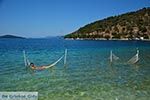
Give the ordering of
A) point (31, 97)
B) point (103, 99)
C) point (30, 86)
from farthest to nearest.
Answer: point (30, 86) < point (103, 99) < point (31, 97)

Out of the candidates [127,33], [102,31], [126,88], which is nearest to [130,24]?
[127,33]

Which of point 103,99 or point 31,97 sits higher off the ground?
point 31,97

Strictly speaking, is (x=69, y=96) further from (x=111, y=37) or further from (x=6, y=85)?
(x=111, y=37)

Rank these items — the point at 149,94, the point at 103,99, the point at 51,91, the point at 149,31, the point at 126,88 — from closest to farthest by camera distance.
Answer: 1. the point at 103,99
2. the point at 149,94
3. the point at 51,91
4. the point at 126,88
5. the point at 149,31

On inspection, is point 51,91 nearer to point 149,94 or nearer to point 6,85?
point 6,85

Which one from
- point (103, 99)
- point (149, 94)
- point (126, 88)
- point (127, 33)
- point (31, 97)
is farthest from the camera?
point (127, 33)

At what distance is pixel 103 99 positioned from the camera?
1205 centimetres

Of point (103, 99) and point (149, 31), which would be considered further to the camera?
point (149, 31)

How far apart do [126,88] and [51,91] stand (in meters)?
3.95

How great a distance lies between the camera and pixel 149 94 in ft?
43.4

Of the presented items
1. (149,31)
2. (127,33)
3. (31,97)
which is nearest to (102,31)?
(127,33)

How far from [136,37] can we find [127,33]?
326 inches

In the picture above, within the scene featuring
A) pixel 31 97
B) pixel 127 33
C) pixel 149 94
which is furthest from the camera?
pixel 127 33

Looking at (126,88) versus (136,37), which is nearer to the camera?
(126,88)
